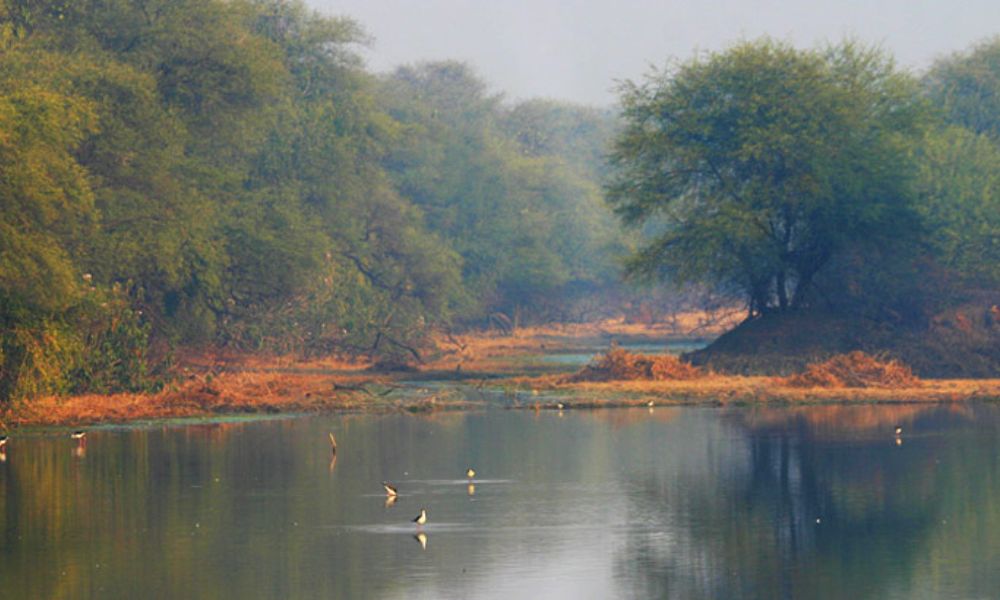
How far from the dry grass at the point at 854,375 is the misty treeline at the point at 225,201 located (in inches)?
692

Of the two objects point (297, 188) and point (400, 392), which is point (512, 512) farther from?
point (297, 188)

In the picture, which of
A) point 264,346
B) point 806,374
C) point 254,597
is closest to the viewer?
point 254,597

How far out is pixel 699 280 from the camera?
53.0m

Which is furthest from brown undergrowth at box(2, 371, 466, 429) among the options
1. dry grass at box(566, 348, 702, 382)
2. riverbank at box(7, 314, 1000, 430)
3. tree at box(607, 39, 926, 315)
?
tree at box(607, 39, 926, 315)

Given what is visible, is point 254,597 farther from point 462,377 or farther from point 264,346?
point 264,346

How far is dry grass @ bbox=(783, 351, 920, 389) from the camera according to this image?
43.0 metres

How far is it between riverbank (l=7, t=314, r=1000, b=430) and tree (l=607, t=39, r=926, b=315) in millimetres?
5814

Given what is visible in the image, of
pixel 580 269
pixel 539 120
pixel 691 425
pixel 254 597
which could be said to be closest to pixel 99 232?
pixel 691 425

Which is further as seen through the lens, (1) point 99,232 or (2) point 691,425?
(1) point 99,232

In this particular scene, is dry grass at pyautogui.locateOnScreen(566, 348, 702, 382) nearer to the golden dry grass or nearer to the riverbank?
the golden dry grass

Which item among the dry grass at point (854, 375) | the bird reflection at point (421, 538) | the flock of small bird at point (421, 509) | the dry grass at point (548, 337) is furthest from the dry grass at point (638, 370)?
the bird reflection at point (421, 538)

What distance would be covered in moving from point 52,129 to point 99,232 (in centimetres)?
718

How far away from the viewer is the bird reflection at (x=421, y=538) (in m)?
19.1

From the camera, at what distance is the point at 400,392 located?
44.5m
